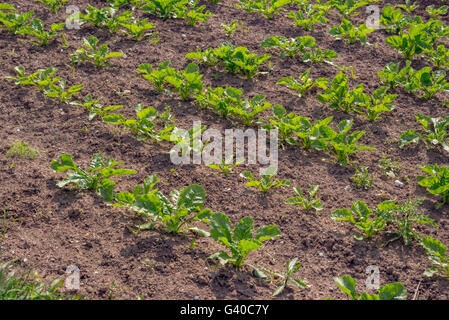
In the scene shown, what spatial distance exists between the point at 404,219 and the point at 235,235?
1285mm

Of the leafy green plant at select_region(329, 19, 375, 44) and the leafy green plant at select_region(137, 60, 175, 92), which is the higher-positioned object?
the leafy green plant at select_region(329, 19, 375, 44)

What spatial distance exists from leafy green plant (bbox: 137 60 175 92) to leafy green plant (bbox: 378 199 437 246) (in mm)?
2526

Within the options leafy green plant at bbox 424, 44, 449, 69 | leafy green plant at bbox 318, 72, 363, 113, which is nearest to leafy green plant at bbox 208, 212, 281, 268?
leafy green plant at bbox 318, 72, 363, 113

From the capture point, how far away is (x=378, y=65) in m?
6.16

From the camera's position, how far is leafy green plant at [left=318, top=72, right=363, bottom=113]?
17.2 feet

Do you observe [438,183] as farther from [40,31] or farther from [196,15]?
[40,31]

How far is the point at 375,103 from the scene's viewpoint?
5219 millimetres

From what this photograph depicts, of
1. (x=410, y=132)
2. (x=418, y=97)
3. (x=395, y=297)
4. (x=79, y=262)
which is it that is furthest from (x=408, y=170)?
(x=79, y=262)

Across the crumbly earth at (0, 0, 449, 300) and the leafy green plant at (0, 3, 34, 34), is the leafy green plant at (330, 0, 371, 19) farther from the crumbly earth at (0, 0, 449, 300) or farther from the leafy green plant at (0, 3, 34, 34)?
the leafy green plant at (0, 3, 34, 34)

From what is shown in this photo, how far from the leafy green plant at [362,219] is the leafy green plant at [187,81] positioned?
2.00m

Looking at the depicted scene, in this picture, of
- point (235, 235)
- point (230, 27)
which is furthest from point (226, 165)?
point (230, 27)

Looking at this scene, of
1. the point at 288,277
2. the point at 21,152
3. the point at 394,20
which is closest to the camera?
the point at 288,277

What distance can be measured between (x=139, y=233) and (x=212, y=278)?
27.0 inches

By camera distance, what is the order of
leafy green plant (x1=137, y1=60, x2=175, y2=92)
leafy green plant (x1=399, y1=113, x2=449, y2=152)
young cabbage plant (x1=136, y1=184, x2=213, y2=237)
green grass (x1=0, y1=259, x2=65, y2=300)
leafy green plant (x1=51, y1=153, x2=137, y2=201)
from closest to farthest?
green grass (x1=0, y1=259, x2=65, y2=300) < young cabbage plant (x1=136, y1=184, x2=213, y2=237) < leafy green plant (x1=51, y1=153, x2=137, y2=201) < leafy green plant (x1=399, y1=113, x2=449, y2=152) < leafy green plant (x1=137, y1=60, x2=175, y2=92)
